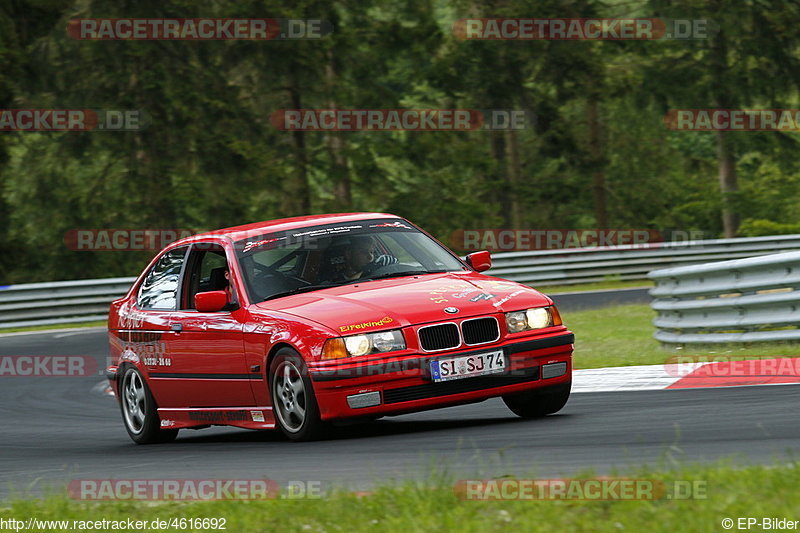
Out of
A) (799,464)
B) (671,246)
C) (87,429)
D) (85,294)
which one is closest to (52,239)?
(85,294)

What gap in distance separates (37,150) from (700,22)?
18.7 metres

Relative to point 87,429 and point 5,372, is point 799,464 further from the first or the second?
point 5,372

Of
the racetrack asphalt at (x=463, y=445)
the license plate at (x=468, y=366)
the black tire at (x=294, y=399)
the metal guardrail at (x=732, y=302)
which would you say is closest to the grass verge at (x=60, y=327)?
the racetrack asphalt at (x=463, y=445)

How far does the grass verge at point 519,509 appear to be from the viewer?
477cm

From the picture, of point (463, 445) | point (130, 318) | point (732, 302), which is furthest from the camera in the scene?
point (732, 302)

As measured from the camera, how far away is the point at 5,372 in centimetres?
1642

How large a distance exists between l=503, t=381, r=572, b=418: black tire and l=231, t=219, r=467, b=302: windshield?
1103 mm

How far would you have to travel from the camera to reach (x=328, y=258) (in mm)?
8977

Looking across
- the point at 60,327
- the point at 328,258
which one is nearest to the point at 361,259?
the point at 328,258

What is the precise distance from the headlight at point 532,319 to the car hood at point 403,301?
42 millimetres

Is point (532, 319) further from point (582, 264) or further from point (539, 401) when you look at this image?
point (582, 264)

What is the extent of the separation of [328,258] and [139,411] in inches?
83.6

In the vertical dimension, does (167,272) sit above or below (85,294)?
above

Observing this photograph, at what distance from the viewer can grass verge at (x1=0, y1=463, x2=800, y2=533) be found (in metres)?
4.77
